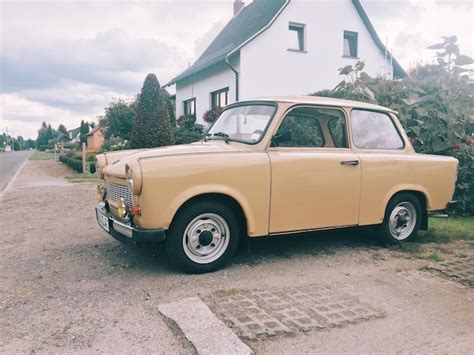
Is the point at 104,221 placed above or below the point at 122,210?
below

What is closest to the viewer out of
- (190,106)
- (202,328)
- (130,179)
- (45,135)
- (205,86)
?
Result: (202,328)

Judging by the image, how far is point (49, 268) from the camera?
4191mm

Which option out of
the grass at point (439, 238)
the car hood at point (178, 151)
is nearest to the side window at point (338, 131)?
the car hood at point (178, 151)

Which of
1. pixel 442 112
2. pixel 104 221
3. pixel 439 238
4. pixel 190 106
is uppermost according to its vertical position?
pixel 190 106

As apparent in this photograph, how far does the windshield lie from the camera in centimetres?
441

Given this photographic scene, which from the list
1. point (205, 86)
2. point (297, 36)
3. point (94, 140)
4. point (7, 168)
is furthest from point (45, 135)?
point (297, 36)

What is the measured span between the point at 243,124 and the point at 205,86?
52.9 feet

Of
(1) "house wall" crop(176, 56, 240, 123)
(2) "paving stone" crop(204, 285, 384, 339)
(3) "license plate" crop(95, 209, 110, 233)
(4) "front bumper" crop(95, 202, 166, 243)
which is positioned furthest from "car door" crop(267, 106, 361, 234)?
(1) "house wall" crop(176, 56, 240, 123)

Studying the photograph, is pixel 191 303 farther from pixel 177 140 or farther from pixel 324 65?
pixel 324 65

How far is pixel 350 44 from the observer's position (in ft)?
63.3

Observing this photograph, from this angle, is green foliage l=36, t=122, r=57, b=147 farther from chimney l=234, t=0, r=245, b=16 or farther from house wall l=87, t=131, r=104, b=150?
chimney l=234, t=0, r=245, b=16

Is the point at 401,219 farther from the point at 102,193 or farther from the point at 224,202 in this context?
the point at 102,193

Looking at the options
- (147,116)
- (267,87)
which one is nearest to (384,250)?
(147,116)

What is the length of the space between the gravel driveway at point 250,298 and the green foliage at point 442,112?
3.06m
